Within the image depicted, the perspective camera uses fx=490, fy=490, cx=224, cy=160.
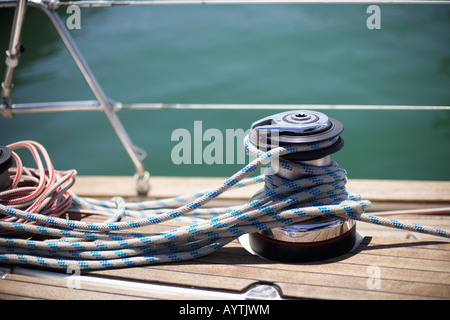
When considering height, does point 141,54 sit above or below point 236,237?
above

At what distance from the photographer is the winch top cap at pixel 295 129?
1.26m

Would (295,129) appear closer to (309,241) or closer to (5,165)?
(309,241)

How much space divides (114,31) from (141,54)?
0.66 metres

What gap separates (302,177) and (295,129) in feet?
0.48

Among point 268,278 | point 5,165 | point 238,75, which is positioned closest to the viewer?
point 268,278

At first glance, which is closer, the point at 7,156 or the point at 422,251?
the point at 422,251

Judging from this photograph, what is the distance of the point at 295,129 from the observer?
1.26 metres

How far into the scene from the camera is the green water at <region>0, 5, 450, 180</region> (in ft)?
12.1

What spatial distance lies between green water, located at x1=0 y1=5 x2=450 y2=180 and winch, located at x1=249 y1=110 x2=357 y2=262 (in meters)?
2.10

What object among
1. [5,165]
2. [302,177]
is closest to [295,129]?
[302,177]

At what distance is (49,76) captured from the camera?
16.2 feet
